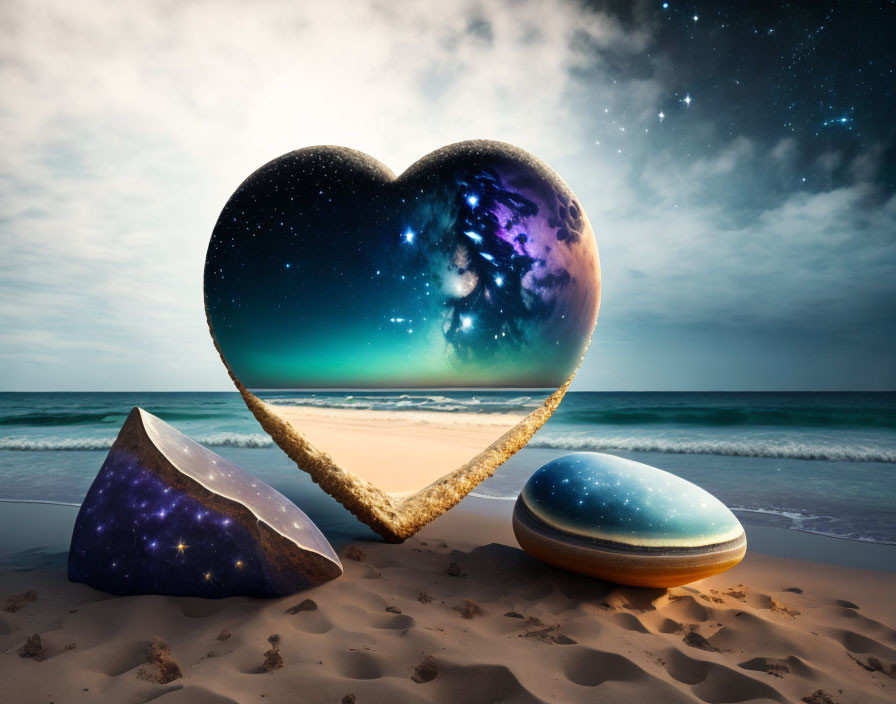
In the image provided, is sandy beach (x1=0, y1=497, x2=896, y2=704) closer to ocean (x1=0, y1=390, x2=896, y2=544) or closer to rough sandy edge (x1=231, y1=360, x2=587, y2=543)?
rough sandy edge (x1=231, y1=360, x2=587, y2=543)

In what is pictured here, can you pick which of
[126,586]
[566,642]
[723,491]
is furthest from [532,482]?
[723,491]

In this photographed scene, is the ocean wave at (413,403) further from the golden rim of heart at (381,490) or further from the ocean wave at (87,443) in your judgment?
the ocean wave at (87,443)

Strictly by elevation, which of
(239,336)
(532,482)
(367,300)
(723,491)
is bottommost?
(723,491)

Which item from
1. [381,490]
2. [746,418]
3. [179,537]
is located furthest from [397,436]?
[746,418]

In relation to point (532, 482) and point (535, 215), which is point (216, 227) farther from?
point (532, 482)

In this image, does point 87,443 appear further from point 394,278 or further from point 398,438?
point 394,278

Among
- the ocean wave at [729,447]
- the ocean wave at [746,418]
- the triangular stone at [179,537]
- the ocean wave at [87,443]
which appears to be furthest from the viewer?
the ocean wave at [746,418]

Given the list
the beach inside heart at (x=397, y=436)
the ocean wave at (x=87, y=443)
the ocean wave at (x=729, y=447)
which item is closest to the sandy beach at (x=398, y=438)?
the beach inside heart at (x=397, y=436)

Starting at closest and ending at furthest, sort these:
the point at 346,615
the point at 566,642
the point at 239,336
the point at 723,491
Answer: the point at 566,642 → the point at 346,615 → the point at 239,336 → the point at 723,491
